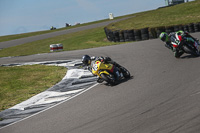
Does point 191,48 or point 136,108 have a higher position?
point 191,48

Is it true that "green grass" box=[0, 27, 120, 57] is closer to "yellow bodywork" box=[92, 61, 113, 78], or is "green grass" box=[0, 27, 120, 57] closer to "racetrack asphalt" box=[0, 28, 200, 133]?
"yellow bodywork" box=[92, 61, 113, 78]

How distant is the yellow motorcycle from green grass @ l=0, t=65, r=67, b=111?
2348 mm

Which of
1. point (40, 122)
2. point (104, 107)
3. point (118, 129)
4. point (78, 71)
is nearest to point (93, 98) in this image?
point (104, 107)

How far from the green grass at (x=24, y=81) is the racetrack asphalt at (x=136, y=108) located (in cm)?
253

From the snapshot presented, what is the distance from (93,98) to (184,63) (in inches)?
163

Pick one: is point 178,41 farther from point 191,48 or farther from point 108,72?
point 108,72

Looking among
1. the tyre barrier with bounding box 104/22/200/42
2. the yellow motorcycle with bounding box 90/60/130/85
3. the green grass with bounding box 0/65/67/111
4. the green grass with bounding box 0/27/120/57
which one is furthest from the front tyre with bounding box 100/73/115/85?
the green grass with bounding box 0/27/120/57

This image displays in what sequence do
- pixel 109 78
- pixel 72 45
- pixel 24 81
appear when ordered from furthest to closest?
pixel 72 45 < pixel 24 81 < pixel 109 78

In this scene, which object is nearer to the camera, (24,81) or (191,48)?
(191,48)

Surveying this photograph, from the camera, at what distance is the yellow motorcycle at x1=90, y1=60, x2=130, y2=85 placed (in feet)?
32.4

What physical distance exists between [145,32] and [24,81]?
34.0 feet

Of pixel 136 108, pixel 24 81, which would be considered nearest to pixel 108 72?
pixel 136 108

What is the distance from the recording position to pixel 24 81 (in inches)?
543

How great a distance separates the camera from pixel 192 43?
12008mm
